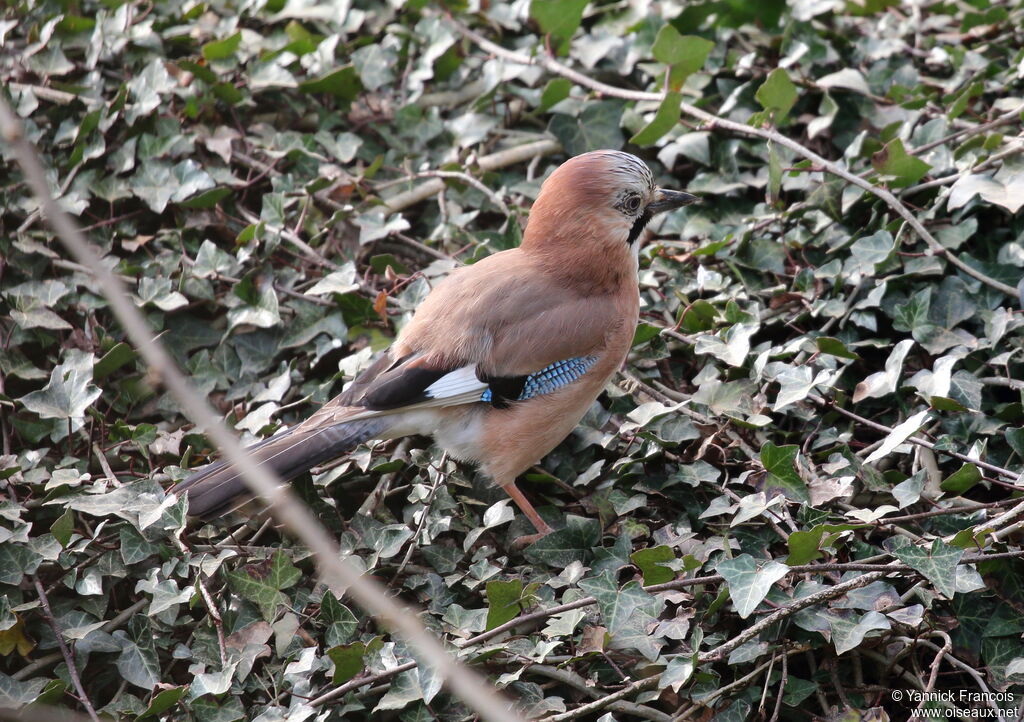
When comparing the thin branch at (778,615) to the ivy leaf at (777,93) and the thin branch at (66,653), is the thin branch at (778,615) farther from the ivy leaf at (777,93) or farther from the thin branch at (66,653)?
the ivy leaf at (777,93)

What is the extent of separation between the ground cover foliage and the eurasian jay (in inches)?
6.8

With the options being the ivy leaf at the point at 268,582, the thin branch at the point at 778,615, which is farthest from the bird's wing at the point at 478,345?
the thin branch at the point at 778,615

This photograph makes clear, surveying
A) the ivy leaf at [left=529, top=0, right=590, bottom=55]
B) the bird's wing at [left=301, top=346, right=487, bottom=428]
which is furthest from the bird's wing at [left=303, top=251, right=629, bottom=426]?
the ivy leaf at [left=529, top=0, right=590, bottom=55]

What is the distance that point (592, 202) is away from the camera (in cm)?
373

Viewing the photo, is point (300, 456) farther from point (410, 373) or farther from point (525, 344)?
point (525, 344)

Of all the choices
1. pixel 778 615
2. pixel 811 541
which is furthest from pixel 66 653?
pixel 811 541

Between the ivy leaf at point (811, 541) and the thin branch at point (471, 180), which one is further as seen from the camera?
the thin branch at point (471, 180)

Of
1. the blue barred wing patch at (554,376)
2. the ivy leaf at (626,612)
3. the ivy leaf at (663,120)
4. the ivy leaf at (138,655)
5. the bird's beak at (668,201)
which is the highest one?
the ivy leaf at (663,120)

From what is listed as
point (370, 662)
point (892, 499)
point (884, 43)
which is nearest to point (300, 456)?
point (370, 662)

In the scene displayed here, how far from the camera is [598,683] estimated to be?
2857mm

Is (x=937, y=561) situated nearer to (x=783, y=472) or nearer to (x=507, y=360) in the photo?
(x=783, y=472)

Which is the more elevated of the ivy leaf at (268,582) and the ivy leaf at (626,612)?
the ivy leaf at (268,582)

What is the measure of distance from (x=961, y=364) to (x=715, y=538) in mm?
1107

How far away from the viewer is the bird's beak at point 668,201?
3887 mm
